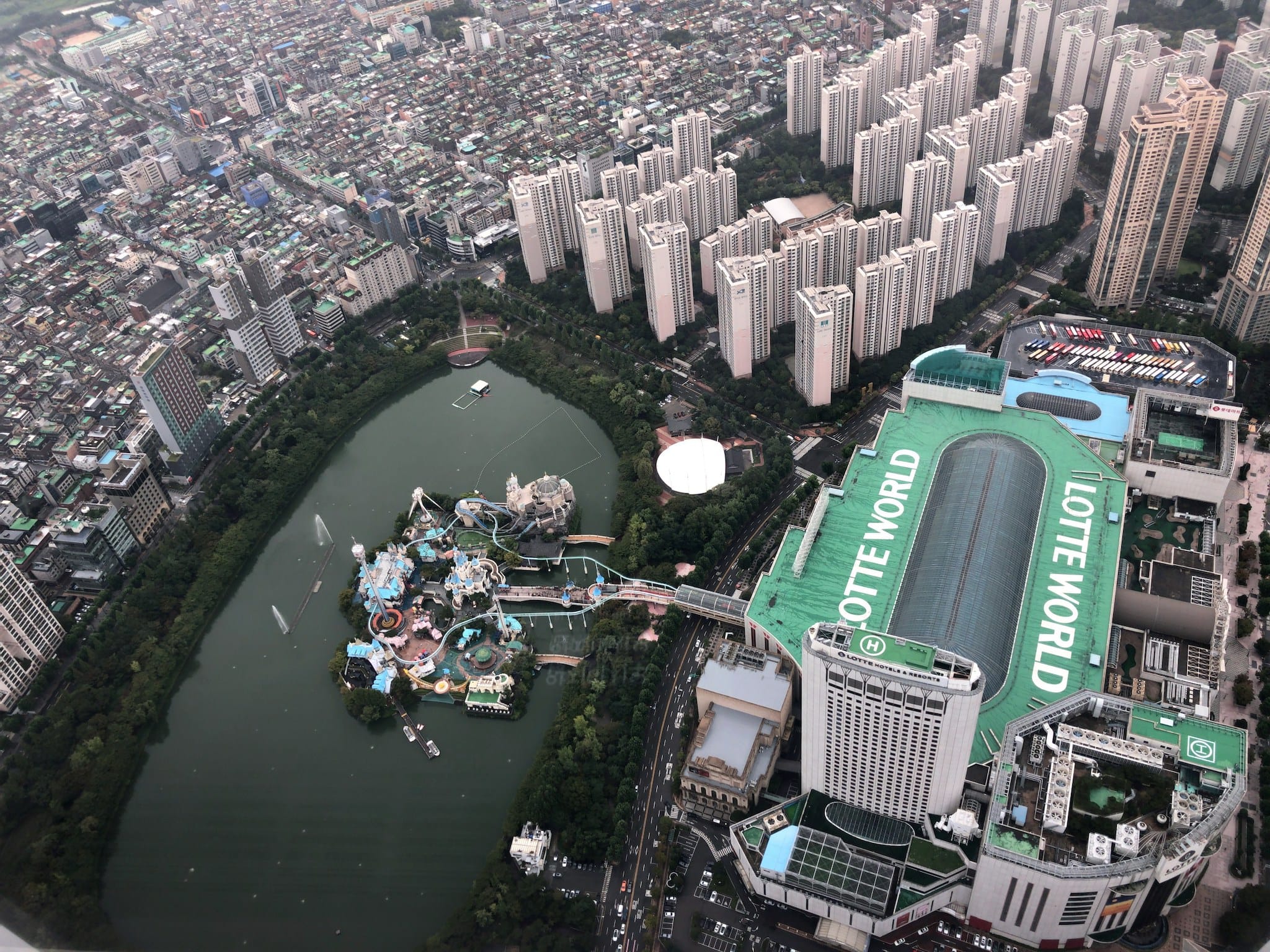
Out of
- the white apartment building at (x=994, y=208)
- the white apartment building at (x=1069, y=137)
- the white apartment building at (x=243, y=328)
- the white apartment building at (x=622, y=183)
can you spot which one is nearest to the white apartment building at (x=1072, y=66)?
the white apartment building at (x=1069, y=137)

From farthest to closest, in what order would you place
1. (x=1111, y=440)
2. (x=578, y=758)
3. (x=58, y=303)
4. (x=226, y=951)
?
(x=58, y=303)
(x=1111, y=440)
(x=578, y=758)
(x=226, y=951)

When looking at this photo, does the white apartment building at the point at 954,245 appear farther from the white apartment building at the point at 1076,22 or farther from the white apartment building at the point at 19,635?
the white apartment building at the point at 19,635

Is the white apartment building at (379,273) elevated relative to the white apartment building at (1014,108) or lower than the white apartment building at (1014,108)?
lower

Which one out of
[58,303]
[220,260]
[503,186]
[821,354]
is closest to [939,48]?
[503,186]

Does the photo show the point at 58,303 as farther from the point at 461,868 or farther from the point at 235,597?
the point at 461,868

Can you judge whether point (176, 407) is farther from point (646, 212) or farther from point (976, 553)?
point (976, 553)

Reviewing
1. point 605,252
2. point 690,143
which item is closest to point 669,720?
point 605,252
